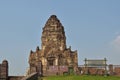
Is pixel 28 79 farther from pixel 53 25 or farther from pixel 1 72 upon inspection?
pixel 53 25

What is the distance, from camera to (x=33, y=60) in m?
58.1

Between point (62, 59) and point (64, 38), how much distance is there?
3.29 metres

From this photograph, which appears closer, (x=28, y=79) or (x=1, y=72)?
(x=28, y=79)

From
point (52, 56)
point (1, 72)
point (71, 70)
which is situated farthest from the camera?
point (52, 56)

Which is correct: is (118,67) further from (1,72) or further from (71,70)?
(1,72)

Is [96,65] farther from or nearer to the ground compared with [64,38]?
nearer to the ground

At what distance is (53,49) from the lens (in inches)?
2291

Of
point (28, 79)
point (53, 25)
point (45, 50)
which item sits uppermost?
point (53, 25)

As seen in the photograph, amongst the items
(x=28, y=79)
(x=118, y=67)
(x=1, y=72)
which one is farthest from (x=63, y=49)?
(x=28, y=79)

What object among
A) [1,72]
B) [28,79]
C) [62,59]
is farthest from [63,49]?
[28,79]

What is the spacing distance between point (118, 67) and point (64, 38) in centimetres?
1652

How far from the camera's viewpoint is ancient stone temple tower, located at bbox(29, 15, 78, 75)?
5747cm

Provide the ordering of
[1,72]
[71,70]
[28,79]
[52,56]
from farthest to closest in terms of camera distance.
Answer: [52,56] → [71,70] → [1,72] → [28,79]

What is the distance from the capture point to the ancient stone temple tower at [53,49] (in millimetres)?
57469
